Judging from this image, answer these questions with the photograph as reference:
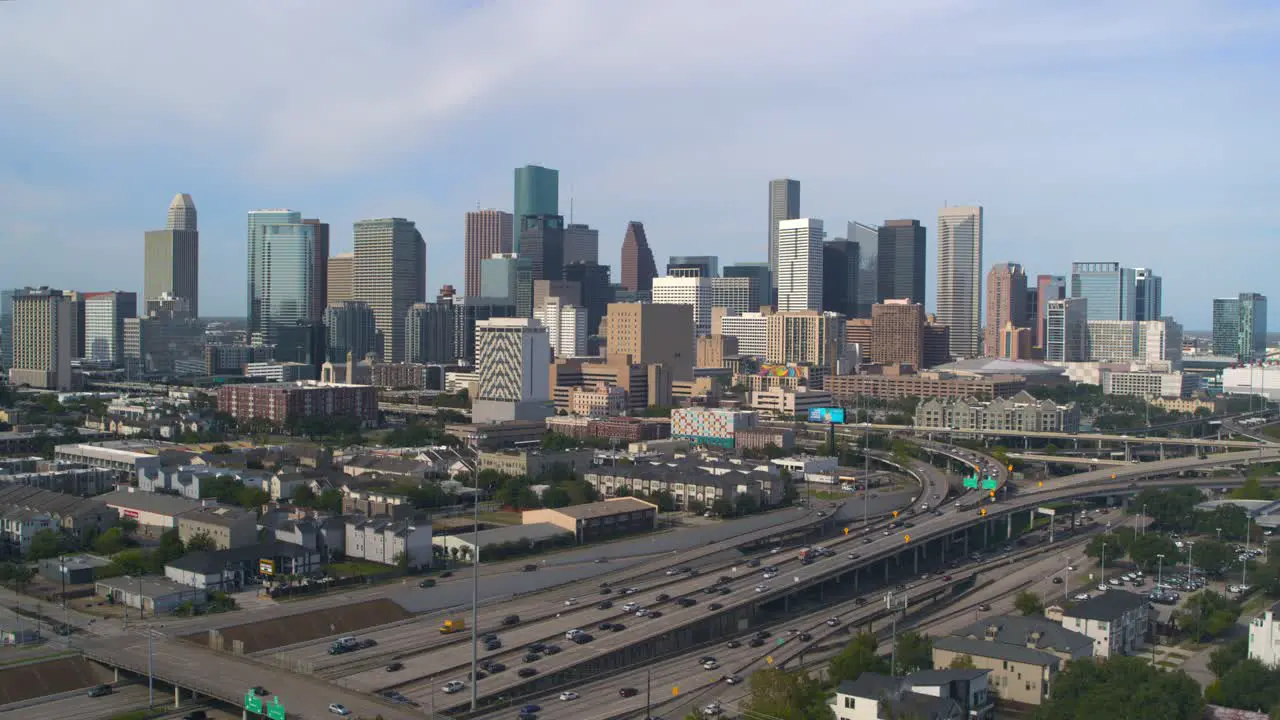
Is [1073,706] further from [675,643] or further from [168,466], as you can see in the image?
[168,466]

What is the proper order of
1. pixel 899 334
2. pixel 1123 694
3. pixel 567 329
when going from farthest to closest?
pixel 567 329
pixel 899 334
pixel 1123 694

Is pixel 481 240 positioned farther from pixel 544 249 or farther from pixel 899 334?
pixel 899 334

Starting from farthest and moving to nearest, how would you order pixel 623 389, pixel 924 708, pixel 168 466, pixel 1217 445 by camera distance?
1. pixel 623 389
2. pixel 1217 445
3. pixel 168 466
4. pixel 924 708

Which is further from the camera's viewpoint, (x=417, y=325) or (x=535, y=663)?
(x=417, y=325)

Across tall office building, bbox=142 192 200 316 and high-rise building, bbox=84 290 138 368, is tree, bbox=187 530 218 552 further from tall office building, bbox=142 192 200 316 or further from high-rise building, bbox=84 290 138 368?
tall office building, bbox=142 192 200 316

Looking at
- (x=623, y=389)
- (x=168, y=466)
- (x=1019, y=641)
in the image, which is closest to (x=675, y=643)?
(x=1019, y=641)

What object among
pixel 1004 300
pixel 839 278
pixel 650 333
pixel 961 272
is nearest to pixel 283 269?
pixel 839 278

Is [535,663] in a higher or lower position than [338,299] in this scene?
lower
